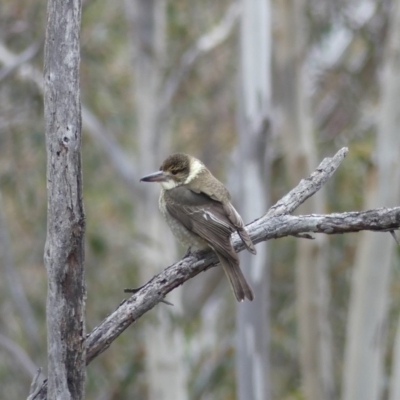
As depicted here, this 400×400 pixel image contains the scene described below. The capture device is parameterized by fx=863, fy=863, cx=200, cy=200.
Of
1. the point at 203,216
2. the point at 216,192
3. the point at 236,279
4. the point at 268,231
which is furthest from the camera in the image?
the point at 216,192

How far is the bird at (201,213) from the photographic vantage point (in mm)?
3674

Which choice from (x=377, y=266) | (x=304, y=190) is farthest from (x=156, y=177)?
(x=377, y=266)

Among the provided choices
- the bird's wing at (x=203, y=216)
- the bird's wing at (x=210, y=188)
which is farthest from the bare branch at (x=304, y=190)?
the bird's wing at (x=210, y=188)

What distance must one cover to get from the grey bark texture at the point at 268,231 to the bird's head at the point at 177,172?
3.07 ft

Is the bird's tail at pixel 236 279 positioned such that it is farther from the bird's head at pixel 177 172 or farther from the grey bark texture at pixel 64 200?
the grey bark texture at pixel 64 200

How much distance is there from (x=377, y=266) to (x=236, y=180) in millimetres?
2160

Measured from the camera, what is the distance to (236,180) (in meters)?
8.14

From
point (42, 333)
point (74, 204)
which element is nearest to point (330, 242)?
point (42, 333)

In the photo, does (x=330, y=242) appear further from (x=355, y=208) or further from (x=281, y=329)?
(x=281, y=329)

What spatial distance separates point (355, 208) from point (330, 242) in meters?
0.52

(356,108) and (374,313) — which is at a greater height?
(356,108)

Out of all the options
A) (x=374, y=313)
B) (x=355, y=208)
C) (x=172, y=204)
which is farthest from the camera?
(x=355, y=208)

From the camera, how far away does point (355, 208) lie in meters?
8.34

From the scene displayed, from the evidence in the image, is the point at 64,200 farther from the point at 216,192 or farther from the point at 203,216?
the point at 216,192
